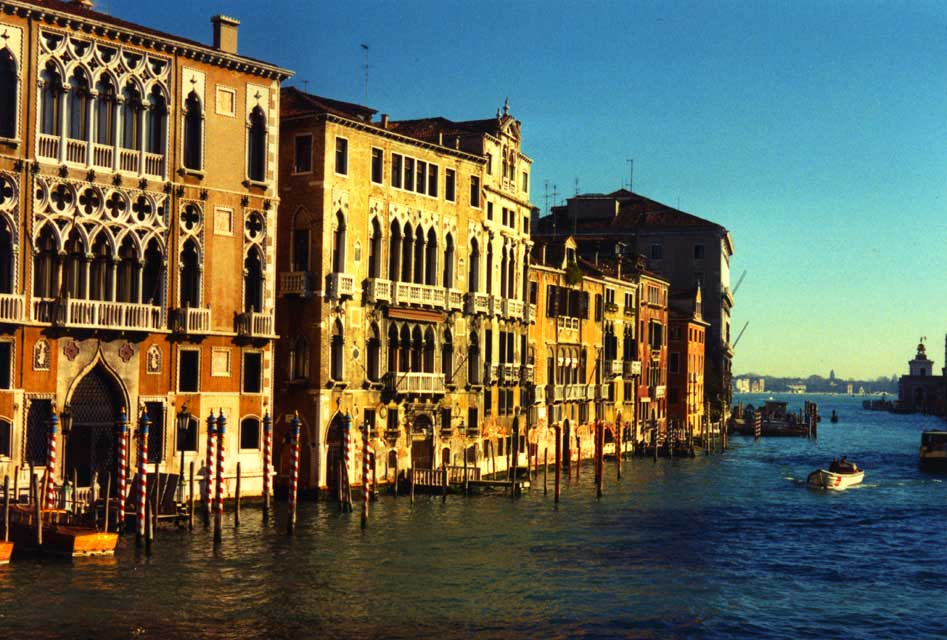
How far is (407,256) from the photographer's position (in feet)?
144

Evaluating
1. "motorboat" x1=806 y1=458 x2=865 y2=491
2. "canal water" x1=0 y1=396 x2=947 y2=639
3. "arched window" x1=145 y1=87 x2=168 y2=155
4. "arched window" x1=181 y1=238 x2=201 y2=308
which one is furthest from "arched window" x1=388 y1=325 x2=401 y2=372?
"motorboat" x1=806 y1=458 x2=865 y2=491

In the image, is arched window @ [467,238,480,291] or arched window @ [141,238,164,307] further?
arched window @ [467,238,480,291]

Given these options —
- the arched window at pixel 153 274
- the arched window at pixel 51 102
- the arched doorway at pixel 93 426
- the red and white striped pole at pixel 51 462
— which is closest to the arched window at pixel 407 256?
the arched window at pixel 153 274

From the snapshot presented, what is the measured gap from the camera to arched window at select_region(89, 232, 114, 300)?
1332 inches

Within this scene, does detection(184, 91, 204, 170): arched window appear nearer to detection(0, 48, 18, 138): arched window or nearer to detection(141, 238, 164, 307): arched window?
detection(141, 238, 164, 307): arched window

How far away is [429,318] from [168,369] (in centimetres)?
1145

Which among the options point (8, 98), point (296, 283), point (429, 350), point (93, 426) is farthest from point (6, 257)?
point (429, 350)

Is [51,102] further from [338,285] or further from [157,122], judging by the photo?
[338,285]

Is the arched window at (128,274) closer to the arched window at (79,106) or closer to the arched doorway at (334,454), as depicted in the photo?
the arched window at (79,106)

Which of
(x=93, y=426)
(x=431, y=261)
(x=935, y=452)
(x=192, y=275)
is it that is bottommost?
(x=935, y=452)

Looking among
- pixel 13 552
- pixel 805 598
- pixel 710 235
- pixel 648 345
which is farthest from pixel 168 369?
pixel 710 235

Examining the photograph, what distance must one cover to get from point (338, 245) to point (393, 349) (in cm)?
429

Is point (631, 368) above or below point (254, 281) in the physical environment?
below

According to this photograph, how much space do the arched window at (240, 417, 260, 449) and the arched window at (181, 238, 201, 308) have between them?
3667mm
